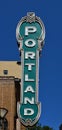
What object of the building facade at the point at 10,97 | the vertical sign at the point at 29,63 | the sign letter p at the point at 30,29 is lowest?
the building facade at the point at 10,97

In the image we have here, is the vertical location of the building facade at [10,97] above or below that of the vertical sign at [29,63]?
below

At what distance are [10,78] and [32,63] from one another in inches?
2493

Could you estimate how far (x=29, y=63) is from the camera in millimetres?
42625

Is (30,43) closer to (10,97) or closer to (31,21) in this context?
(31,21)

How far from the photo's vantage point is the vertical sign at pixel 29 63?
41.2m

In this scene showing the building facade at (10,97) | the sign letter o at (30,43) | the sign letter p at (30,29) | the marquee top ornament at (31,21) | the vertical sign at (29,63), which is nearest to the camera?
the vertical sign at (29,63)

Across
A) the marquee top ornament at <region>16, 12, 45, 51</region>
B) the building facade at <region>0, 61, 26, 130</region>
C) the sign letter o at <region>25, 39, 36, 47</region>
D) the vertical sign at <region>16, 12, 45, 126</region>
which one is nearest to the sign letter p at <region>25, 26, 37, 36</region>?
the vertical sign at <region>16, 12, 45, 126</region>

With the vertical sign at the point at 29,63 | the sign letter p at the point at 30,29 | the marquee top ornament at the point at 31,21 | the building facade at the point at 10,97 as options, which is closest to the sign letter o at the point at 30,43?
the vertical sign at the point at 29,63

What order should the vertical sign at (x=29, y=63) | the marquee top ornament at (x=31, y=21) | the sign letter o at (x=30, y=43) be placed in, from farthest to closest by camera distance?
the marquee top ornament at (x=31, y=21)
the sign letter o at (x=30, y=43)
the vertical sign at (x=29, y=63)

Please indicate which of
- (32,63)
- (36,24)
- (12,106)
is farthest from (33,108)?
(12,106)

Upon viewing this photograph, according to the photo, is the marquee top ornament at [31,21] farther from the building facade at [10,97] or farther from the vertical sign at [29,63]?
the building facade at [10,97]

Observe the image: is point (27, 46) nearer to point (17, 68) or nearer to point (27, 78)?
point (27, 78)

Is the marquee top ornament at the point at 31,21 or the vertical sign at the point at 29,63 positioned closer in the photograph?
the vertical sign at the point at 29,63

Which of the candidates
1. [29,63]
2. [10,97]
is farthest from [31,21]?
[10,97]
